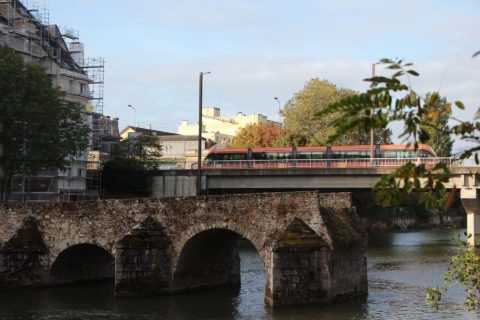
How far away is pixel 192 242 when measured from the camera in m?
30.0

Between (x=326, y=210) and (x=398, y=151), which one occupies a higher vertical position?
(x=398, y=151)

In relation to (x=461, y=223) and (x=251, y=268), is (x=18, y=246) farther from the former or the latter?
(x=461, y=223)

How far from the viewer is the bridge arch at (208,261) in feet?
99.0

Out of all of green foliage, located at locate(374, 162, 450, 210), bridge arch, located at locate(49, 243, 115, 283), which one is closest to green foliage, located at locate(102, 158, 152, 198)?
bridge arch, located at locate(49, 243, 115, 283)

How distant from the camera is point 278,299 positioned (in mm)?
26078

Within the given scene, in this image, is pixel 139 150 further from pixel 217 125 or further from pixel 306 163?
pixel 217 125

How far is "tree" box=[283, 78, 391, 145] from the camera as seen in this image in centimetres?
8019

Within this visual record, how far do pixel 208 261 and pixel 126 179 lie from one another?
30494mm

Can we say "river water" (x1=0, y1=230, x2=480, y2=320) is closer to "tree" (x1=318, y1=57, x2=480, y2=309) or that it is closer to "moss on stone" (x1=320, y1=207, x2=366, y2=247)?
"moss on stone" (x1=320, y1=207, x2=366, y2=247)

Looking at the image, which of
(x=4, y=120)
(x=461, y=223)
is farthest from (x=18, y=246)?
(x=461, y=223)

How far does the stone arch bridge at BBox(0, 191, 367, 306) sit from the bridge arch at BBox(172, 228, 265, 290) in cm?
5

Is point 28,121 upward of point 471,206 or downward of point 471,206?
upward

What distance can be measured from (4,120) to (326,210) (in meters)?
25.3

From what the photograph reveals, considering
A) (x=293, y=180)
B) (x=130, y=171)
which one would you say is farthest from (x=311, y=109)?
(x=293, y=180)
